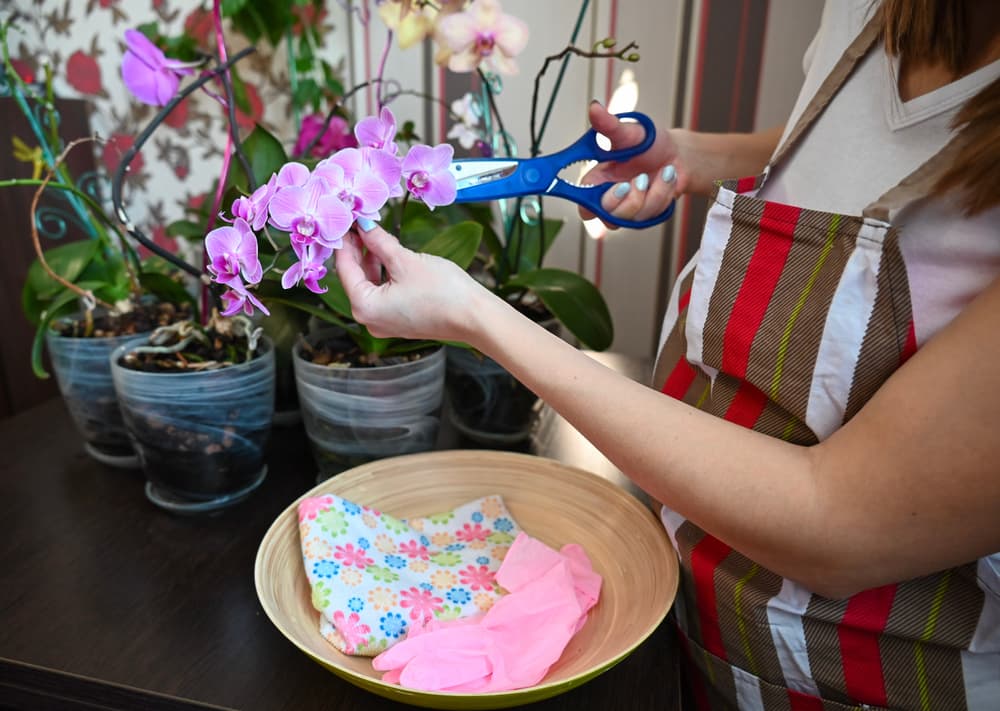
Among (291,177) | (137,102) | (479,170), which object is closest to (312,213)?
(291,177)

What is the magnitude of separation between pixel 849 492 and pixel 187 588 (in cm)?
52

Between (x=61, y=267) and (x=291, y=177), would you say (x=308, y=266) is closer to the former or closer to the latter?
(x=291, y=177)

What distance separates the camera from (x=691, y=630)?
0.52 metres

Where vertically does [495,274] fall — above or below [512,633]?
above

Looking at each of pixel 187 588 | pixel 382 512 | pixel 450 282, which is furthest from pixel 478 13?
pixel 187 588

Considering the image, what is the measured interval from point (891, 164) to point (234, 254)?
457mm

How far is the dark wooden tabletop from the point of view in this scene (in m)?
0.46

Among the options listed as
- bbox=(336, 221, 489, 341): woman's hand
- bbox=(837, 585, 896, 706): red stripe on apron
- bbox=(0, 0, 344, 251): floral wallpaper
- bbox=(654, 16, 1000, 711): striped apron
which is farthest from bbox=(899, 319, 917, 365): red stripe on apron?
bbox=(0, 0, 344, 251): floral wallpaper

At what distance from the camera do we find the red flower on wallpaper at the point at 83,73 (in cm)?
138

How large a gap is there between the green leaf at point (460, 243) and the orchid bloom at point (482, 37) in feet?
0.67

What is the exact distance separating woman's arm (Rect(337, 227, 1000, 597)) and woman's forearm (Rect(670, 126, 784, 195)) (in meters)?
0.40

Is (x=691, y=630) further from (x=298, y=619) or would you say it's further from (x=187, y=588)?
(x=187, y=588)

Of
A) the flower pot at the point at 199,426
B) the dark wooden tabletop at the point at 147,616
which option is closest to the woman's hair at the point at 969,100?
the dark wooden tabletop at the point at 147,616

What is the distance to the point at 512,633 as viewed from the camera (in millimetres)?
499
